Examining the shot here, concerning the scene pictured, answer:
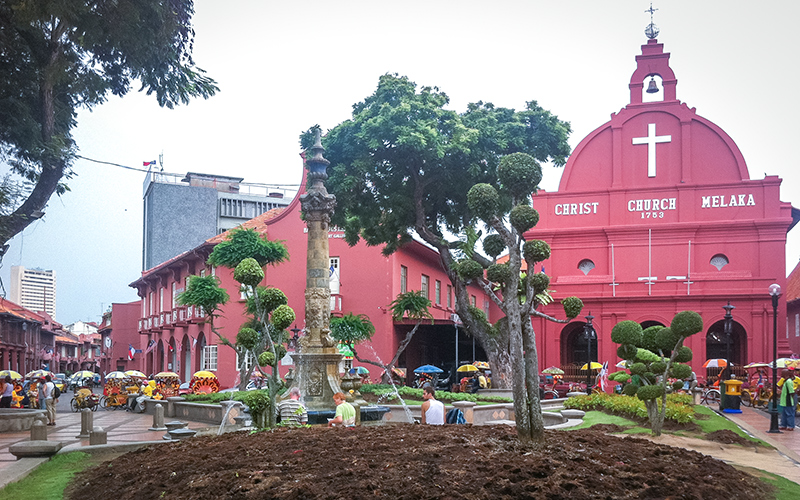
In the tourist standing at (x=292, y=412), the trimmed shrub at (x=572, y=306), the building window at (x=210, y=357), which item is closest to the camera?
the trimmed shrub at (x=572, y=306)

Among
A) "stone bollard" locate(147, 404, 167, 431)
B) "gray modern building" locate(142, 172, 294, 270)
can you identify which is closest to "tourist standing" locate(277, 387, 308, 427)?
"stone bollard" locate(147, 404, 167, 431)

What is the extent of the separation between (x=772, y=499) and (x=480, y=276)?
414 centimetres

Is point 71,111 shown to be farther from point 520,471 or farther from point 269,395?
point 520,471

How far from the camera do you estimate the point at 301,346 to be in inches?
690

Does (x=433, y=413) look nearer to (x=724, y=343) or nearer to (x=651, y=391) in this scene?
(x=651, y=391)

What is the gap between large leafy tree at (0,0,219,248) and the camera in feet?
55.1

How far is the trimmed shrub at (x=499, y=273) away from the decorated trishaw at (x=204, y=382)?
20.1m

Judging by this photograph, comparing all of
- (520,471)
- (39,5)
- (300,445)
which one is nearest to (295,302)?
(39,5)

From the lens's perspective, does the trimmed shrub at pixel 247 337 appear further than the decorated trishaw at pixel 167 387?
No

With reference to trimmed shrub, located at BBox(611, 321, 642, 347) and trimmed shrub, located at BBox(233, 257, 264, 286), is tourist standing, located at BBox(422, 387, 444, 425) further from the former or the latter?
trimmed shrub, located at BBox(611, 321, 642, 347)

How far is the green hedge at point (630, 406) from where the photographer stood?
52.1ft

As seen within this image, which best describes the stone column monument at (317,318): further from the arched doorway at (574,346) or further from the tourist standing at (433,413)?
the arched doorway at (574,346)

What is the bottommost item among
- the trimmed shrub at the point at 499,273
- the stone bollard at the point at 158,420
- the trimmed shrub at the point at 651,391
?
the stone bollard at the point at 158,420

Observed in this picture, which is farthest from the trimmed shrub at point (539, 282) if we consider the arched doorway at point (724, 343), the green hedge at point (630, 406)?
the arched doorway at point (724, 343)
